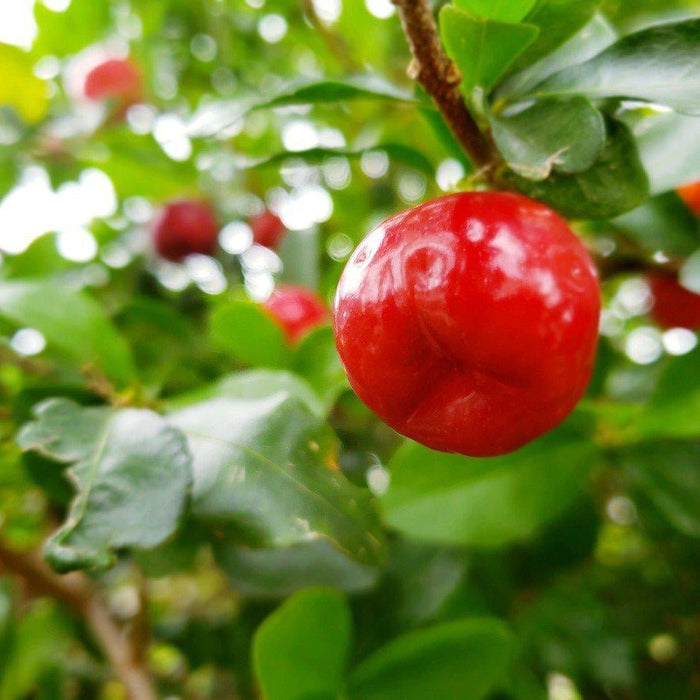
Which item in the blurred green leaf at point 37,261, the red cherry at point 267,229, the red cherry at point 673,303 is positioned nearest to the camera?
the red cherry at point 673,303

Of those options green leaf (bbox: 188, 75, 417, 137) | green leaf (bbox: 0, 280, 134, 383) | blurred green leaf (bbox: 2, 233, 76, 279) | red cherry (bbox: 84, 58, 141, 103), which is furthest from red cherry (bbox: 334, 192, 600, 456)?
red cherry (bbox: 84, 58, 141, 103)

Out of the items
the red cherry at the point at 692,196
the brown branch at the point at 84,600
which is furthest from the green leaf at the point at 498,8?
the brown branch at the point at 84,600

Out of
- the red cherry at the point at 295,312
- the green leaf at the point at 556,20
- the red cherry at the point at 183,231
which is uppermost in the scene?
the green leaf at the point at 556,20

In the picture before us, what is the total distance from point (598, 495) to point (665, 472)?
1.94ft

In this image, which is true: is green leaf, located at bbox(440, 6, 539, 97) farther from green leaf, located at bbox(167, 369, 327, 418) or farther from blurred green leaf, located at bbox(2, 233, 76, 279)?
blurred green leaf, located at bbox(2, 233, 76, 279)

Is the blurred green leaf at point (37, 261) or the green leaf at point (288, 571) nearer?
the green leaf at point (288, 571)

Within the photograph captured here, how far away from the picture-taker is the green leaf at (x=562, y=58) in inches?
20.3

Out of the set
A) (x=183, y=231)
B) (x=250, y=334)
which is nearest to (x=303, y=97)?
(x=250, y=334)

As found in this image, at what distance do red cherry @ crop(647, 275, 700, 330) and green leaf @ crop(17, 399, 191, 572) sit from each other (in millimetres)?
627

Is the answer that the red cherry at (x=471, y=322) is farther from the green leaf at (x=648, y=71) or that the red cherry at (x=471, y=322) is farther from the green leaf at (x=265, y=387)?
the green leaf at (x=265, y=387)

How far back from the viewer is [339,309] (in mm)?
429

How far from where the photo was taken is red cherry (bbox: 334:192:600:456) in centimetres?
39

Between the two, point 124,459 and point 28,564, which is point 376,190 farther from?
point 124,459

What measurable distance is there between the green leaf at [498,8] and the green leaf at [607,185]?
96mm
